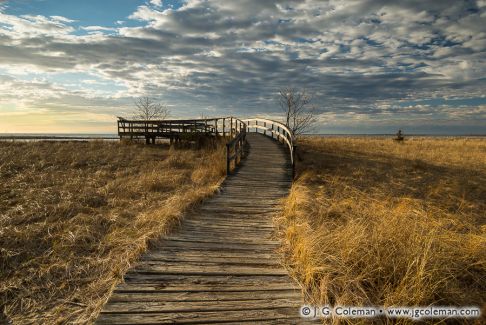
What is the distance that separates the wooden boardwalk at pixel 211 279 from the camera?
371 cm

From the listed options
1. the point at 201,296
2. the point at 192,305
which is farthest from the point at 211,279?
the point at 192,305

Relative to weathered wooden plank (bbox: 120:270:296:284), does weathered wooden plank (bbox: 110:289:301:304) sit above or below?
below

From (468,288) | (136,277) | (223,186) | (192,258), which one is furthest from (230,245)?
(223,186)

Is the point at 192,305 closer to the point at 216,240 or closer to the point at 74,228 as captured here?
the point at 216,240

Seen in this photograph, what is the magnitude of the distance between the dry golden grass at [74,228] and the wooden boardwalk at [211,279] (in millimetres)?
377

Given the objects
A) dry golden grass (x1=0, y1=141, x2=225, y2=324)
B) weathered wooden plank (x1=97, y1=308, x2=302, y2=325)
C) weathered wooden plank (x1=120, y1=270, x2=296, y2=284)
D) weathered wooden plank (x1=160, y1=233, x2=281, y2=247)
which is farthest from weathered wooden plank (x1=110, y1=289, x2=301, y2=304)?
weathered wooden plank (x1=160, y1=233, x2=281, y2=247)

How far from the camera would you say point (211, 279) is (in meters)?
4.46

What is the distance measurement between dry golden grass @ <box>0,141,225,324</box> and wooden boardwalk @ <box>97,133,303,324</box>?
14.8 inches

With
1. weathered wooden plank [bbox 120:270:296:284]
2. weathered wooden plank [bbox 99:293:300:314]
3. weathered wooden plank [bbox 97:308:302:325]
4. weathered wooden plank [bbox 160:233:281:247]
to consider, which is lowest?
weathered wooden plank [bbox 97:308:302:325]

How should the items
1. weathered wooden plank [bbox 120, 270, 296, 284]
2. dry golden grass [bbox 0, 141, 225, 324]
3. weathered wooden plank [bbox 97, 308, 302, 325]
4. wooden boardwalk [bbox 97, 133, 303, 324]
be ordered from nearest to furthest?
weathered wooden plank [bbox 97, 308, 302, 325] < wooden boardwalk [bbox 97, 133, 303, 324] < weathered wooden plank [bbox 120, 270, 296, 284] < dry golden grass [bbox 0, 141, 225, 324]

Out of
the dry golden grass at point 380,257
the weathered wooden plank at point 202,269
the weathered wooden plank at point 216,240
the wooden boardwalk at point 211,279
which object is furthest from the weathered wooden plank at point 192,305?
the weathered wooden plank at point 216,240

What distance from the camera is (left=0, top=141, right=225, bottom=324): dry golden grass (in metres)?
4.43

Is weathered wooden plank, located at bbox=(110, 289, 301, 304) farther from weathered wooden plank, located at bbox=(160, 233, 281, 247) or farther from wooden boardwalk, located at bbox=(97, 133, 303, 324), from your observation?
weathered wooden plank, located at bbox=(160, 233, 281, 247)

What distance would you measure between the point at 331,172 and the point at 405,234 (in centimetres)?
875
